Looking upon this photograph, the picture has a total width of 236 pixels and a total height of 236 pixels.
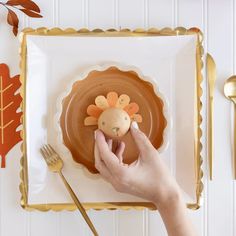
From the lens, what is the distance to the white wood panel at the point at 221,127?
110 cm

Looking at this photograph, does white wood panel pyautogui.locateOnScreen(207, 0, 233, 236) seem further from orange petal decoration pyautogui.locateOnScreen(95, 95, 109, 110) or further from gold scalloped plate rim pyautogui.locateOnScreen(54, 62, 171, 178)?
orange petal decoration pyautogui.locateOnScreen(95, 95, 109, 110)

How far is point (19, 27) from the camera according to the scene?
1084 mm

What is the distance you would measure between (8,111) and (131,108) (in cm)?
32

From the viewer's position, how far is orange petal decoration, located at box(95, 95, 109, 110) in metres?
1.02

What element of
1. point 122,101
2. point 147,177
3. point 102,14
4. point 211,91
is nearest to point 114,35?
point 102,14

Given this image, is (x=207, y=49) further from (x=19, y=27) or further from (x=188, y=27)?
(x=19, y=27)

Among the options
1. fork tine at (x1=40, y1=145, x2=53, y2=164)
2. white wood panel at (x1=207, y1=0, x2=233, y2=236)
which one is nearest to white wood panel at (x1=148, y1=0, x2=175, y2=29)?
white wood panel at (x1=207, y1=0, x2=233, y2=236)

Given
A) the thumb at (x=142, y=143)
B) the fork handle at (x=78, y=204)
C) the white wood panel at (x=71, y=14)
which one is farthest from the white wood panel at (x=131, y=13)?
the fork handle at (x=78, y=204)

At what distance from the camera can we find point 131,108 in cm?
103

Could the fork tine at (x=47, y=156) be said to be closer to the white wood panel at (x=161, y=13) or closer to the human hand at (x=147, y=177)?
the human hand at (x=147, y=177)

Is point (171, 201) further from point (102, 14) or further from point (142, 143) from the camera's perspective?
point (102, 14)

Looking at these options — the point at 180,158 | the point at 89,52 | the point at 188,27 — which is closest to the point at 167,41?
the point at 188,27

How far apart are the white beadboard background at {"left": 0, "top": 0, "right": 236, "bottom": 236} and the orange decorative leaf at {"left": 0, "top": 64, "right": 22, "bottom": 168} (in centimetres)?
2

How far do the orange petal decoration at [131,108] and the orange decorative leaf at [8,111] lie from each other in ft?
0.92
